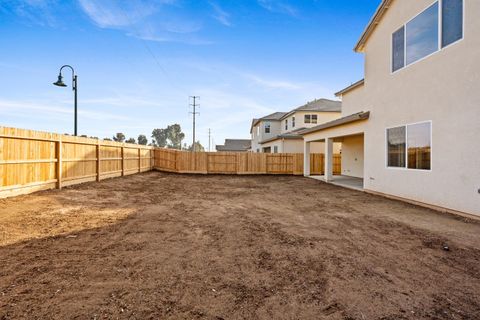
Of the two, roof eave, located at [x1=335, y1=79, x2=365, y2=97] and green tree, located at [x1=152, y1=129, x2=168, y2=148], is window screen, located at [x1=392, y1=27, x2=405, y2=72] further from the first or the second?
green tree, located at [x1=152, y1=129, x2=168, y2=148]

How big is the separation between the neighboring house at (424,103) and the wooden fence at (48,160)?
38.0 feet

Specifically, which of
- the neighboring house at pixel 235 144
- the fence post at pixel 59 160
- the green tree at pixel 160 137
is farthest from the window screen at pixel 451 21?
the green tree at pixel 160 137

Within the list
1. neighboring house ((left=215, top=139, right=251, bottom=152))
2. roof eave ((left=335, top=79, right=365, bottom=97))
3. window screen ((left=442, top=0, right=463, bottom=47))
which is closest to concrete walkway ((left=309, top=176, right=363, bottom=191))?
roof eave ((left=335, top=79, right=365, bottom=97))

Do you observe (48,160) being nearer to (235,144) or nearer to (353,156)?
(353,156)

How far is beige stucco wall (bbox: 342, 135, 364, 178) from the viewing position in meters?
14.6

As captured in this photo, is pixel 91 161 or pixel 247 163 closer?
pixel 91 161

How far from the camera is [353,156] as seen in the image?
1545 centimetres

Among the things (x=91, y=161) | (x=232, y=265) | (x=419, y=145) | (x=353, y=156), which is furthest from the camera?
(x=353, y=156)

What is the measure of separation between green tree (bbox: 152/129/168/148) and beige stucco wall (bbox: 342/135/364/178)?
257 ft

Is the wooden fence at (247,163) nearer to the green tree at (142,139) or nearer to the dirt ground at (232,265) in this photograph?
the dirt ground at (232,265)

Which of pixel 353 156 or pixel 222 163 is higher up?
pixel 353 156

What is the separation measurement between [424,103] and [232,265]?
24.7 ft

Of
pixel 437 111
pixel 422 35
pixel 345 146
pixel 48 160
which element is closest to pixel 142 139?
pixel 345 146

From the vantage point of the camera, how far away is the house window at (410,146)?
270 inches
